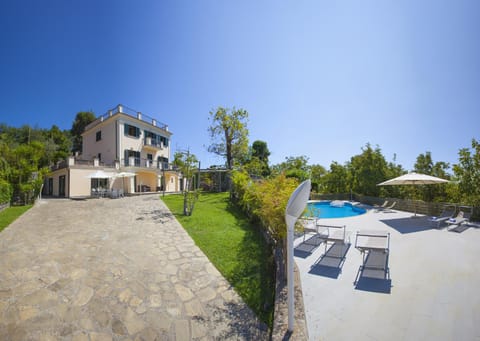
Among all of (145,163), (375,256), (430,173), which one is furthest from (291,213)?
(145,163)

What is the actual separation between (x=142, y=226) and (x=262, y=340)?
6781 millimetres

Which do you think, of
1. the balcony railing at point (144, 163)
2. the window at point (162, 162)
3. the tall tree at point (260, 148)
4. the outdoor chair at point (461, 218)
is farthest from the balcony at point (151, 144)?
the outdoor chair at point (461, 218)

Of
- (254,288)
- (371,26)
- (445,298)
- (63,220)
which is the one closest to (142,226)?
(63,220)

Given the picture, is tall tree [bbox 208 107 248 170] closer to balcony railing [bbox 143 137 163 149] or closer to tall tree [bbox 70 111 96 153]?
balcony railing [bbox 143 137 163 149]

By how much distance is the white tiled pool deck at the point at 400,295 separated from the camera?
2867 millimetres

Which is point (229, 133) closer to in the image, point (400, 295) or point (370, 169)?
point (370, 169)

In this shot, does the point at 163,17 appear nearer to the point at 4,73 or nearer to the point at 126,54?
the point at 126,54

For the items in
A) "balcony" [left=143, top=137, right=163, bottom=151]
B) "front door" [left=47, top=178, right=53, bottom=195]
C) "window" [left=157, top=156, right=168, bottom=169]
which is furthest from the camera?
"window" [left=157, top=156, right=168, bottom=169]

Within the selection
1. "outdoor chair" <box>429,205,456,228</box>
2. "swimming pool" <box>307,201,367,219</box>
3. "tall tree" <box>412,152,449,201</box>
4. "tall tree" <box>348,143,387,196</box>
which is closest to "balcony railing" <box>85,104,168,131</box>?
"swimming pool" <box>307,201,367,219</box>

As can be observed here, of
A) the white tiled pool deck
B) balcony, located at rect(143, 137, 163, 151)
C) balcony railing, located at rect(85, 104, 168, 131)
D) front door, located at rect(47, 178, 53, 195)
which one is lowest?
the white tiled pool deck

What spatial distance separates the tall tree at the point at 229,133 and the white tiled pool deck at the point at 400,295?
61.5ft

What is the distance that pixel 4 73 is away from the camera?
44.7 feet

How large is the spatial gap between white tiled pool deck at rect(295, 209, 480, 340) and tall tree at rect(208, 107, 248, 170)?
61.5 ft

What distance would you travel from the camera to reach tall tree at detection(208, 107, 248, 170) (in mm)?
23578
